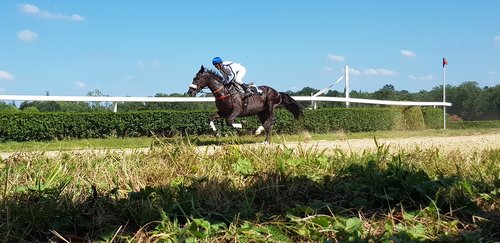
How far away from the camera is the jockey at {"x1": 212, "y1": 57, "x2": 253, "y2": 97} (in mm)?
11461

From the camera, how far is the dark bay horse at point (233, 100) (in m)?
11.2

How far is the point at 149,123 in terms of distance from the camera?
47.1 ft

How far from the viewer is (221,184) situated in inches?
146

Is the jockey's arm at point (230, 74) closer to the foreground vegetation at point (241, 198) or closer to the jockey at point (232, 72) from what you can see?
the jockey at point (232, 72)

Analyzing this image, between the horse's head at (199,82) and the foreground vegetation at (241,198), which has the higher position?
the horse's head at (199,82)

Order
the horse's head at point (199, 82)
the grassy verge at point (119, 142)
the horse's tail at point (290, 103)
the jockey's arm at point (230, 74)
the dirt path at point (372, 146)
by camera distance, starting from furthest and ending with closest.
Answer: the horse's tail at point (290, 103), the jockey's arm at point (230, 74), the horse's head at point (199, 82), the grassy verge at point (119, 142), the dirt path at point (372, 146)

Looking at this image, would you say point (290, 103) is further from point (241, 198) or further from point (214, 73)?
point (241, 198)

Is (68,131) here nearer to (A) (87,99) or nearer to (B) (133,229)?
(A) (87,99)

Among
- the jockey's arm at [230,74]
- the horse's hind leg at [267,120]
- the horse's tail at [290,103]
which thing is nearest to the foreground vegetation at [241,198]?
the jockey's arm at [230,74]

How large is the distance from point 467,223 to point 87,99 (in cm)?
1255

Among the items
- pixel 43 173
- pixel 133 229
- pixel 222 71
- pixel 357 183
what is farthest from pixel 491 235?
pixel 222 71

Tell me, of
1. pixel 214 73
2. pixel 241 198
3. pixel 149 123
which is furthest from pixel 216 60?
pixel 241 198

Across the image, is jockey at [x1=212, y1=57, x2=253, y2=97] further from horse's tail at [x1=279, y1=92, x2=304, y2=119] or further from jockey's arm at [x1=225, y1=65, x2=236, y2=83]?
horse's tail at [x1=279, y1=92, x2=304, y2=119]

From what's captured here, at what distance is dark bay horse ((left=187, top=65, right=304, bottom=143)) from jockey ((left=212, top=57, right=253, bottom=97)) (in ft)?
0.42
